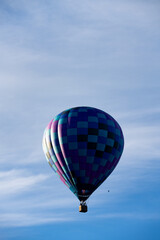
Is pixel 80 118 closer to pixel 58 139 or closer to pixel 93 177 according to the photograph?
pixel 58 139

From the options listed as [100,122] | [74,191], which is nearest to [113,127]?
[100,122]

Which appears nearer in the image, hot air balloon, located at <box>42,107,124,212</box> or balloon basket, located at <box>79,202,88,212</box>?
balloon basket, located at <box>79,202,88,212</box>

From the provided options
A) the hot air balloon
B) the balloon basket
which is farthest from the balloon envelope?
the balloon basket

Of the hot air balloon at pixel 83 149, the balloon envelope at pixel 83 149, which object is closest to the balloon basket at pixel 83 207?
the hot air balloon at pixel 83 149

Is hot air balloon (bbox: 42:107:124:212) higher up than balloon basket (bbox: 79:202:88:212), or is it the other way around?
hot air balloon (bbox: 42:107:124:212)

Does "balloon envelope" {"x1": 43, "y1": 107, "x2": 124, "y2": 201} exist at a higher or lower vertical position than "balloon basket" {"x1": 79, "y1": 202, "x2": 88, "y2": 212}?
higher

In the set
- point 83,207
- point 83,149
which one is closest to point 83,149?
point 83,149

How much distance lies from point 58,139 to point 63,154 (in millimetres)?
1584

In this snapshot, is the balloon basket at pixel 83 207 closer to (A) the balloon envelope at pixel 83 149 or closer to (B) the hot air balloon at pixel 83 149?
(B) the hot air balloon at pixel 83 149

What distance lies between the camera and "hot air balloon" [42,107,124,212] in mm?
45562

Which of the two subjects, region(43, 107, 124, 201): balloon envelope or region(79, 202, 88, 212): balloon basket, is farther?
region(43, 107, 124, 201): balloon envelope

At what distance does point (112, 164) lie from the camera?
47.0 metres

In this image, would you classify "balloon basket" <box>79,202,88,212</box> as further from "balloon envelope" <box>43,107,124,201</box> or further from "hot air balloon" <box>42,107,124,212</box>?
"balloon envelope" <box>43,107,124,201</box>

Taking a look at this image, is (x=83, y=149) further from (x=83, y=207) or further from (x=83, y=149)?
(x=83, y=207)
